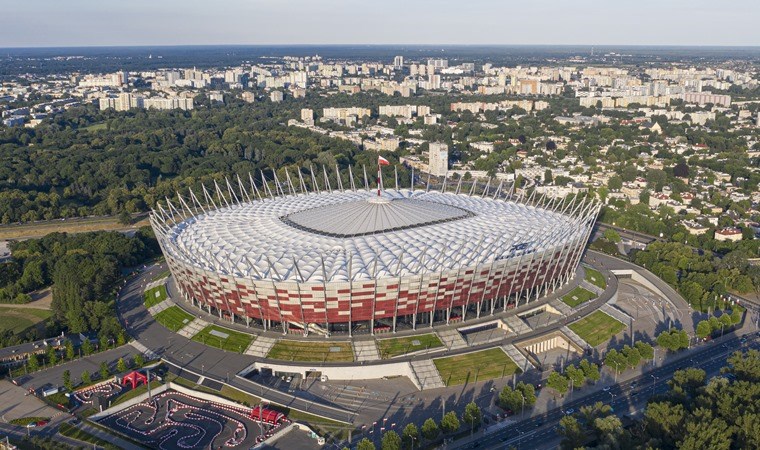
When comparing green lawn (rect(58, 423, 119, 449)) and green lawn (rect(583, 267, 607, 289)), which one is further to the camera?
green lawn (rect(583, 267, 607, 289))

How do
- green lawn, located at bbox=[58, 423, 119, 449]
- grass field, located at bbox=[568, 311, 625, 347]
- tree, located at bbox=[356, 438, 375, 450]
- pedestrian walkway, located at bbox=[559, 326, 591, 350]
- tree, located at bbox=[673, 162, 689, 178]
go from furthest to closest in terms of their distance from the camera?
tree, located at bbox=[673, 162, 689, 178] → grass field, located at bbox=[568, 311, 625, 347] → pedestrian walkway, located at bbox=[559, 326, 591, 350] → green lawn, located at bbox=[58, 423, 119, 449] → tree, located at bbox=[356, 438, 375, 450]

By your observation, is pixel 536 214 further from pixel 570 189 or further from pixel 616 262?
pixel 570 189

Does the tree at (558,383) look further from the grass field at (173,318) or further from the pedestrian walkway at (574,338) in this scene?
the grass field at (173,318)

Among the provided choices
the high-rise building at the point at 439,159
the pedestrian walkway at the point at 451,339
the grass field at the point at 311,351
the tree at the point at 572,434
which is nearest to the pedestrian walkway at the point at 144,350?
the grass field at the point at 311,351

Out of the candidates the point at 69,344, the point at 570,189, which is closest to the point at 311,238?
the point at 69,344

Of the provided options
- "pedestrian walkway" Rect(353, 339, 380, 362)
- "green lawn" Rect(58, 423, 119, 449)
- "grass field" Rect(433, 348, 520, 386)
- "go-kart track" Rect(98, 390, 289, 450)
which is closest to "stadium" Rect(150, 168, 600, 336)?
"pedestrian walkway" Rect(353, 339, 380, 362)

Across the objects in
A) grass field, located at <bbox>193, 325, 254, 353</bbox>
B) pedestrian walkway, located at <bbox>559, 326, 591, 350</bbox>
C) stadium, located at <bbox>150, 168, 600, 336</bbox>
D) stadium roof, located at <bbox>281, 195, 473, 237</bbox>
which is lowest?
pedestrian walkway, located at <bbox>559, 326, 591, 350</bbox>

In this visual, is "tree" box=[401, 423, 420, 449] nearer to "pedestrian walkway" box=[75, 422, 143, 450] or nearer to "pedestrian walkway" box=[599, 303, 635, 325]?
"pedestrian walkway" box=[75, 422, 143, 450]
